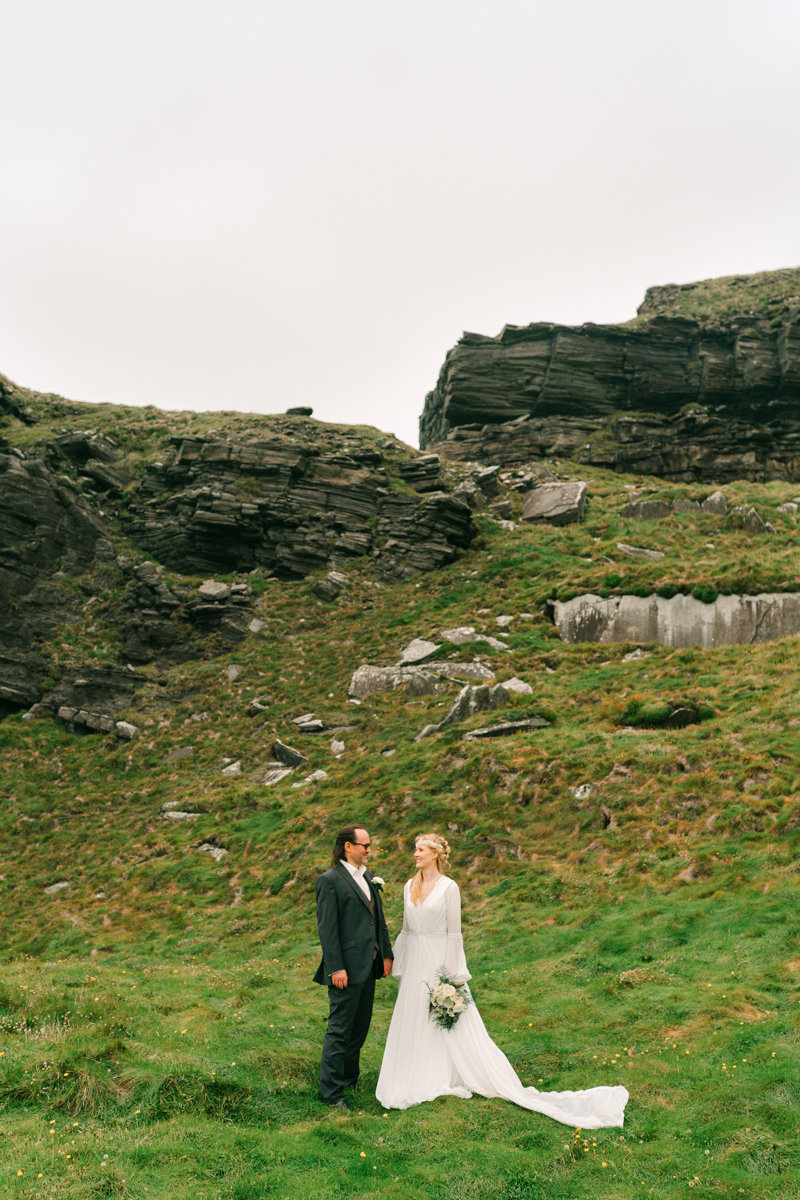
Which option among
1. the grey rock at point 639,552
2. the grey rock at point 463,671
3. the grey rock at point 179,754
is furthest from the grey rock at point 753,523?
the grey rock at point 179,754

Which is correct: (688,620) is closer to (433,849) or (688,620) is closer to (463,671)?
(463,671)

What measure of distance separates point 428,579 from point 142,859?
24.2 metres

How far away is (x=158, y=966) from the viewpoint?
16781 mm

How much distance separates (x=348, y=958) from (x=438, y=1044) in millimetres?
1467

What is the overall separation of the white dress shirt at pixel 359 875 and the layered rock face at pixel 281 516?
36.7 meters

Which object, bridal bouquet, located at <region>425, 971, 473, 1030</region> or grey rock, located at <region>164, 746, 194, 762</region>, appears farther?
grey rock, located at <region>164, 746, 194, 762</region>

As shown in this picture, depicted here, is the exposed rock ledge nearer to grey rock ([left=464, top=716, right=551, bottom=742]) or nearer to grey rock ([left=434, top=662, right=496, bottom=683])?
grey rock ([left=434, top=662, right=496, bottom=683])

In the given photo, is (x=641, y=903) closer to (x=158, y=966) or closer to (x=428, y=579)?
(x=158, y=966)

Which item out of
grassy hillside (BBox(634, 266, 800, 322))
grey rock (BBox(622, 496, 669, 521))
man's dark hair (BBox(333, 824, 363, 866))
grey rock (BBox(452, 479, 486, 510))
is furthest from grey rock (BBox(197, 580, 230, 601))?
grassy hillside (BBox(634, 266, 800, 322))

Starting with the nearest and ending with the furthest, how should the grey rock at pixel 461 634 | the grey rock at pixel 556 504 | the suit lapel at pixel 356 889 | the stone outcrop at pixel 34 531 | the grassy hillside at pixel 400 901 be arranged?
the grassy hillside at pixel 400 901 < the suit lapel at pixel 356 889 < the grey rock at pixel 461 634 < the stone outcrop at pixel 34 531 < the grey rock at pixel 556 504

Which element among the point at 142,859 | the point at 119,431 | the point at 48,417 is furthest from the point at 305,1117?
the point at 48,417

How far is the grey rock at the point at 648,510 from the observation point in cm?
4962

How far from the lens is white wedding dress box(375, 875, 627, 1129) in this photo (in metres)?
8.05

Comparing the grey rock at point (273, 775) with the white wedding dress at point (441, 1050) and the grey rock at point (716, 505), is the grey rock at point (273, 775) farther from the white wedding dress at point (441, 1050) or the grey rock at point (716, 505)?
the grey rock at point (716, 505)
